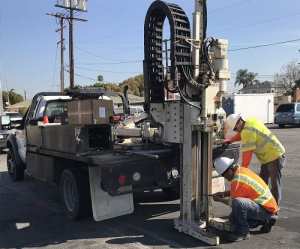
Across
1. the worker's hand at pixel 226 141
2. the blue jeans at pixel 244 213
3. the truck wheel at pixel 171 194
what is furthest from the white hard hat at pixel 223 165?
the truck wheel at pixel 171 194

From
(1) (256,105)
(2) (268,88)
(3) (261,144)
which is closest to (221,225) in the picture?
(3) (261,144)

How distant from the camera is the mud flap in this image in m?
6.72

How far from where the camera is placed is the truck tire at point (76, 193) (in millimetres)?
7114

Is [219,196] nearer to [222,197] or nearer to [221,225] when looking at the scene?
[222,197]

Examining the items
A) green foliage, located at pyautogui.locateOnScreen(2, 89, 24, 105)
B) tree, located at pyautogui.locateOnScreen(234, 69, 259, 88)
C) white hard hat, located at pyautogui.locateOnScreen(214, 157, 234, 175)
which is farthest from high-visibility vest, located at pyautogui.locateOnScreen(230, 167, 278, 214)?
tree, located at pyautogui.locateOnScreen(234, 69, 259, 88)

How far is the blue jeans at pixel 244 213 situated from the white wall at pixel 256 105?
3294 cm

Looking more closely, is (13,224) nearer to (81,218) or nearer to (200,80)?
(81,218)

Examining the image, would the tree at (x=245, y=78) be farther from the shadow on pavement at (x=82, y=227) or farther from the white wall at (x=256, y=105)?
the shadow on pavement at (x=82, y=227)

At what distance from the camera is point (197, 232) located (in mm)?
6078

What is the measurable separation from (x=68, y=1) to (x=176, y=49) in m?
38.9

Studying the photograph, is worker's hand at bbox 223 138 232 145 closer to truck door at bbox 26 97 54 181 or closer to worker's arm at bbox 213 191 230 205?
worker's arm at bbox 213 191 230 205

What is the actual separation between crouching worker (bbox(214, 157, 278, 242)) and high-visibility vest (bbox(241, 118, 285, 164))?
782mm

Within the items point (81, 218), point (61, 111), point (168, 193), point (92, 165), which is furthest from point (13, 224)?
point (61, 111)

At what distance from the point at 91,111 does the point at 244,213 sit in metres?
2.58
